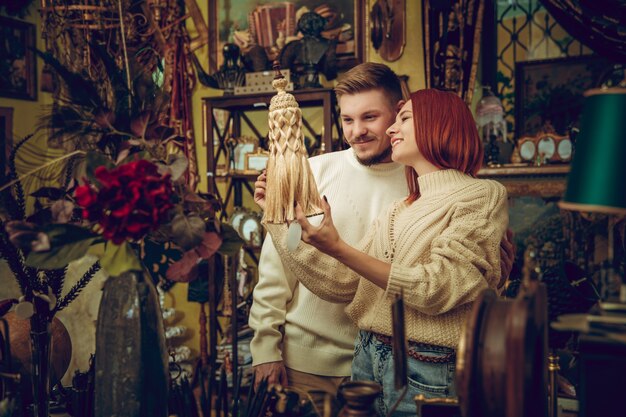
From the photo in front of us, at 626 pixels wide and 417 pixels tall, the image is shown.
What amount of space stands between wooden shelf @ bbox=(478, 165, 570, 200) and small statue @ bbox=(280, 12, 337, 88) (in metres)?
1.11

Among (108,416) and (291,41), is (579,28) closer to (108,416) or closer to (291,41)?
(291,41)

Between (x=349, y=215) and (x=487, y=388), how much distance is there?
1219mm

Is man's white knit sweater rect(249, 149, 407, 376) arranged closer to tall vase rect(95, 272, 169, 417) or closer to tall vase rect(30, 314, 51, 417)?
tall vase rect(30, 314, 51, 417)

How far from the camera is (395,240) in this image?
170 centimetres

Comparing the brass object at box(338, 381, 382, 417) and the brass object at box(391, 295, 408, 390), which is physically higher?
the brass object at box(391, 295, 408, 390)

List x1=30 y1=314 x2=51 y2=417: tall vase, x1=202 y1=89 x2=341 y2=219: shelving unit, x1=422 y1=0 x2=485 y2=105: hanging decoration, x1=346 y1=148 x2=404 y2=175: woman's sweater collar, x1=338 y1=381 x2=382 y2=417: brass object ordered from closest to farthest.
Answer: x1=338 y1=381 x2=382 y2=417: brass object, x1=30 y1=314 x2=51 y2=417: tall vase, x1=346 y1=148 x2=404 y2=175: woman's sweater collar, x1=422 y1=0 x2=485 y2=105: hanging decoration, x1=202 y1=89 x2=341 y2=219: shelving unit

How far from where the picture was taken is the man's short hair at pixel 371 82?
2.16 meters

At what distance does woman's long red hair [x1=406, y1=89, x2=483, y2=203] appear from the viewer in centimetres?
164

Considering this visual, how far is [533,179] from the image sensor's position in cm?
334

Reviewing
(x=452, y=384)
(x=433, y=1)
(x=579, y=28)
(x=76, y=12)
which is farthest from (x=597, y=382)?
(x=76, y=12)

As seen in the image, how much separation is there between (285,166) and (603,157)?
75cm

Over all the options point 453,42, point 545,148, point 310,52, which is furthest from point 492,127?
point 310,52

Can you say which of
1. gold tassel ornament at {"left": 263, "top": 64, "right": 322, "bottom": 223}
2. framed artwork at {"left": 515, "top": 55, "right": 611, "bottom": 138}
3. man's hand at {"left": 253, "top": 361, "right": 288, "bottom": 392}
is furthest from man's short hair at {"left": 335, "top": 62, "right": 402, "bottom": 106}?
framed artwork at {"left": 515, "top": 55, "right": 611, "bottom": 138}

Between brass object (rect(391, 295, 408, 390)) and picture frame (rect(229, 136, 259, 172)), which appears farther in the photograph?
picture frame (rect(229, 136, 259, 172))
